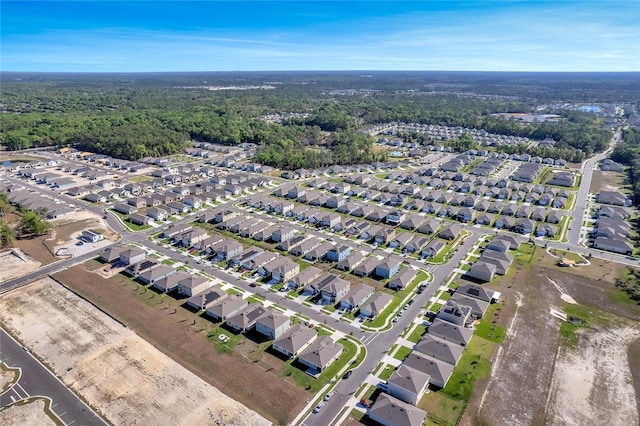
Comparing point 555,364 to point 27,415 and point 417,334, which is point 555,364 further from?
point 27,415

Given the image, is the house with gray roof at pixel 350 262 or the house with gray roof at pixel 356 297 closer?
the house with gray roof at pixel 356 297

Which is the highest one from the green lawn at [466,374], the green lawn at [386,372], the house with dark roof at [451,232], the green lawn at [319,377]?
the house with dark roof at [451,232]

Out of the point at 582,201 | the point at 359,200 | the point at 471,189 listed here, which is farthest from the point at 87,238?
the point at 582,201

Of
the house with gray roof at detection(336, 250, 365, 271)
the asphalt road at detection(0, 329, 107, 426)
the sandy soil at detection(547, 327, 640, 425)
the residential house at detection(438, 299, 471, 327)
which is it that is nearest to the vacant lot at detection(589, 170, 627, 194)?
the sandy soil at detection(547, 327, 640, 425)

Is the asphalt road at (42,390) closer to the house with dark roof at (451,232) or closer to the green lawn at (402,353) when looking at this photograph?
the green lawn at (402,353)

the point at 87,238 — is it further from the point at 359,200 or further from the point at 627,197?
the point at 627,197

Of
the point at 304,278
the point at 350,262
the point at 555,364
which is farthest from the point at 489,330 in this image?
the point at 304,278

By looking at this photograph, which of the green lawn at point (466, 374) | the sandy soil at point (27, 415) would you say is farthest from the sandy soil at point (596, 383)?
the sandy soil at point (27, 415)

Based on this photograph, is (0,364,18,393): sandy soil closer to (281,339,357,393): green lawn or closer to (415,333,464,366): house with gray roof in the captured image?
(281,339,357,393): green lawn
